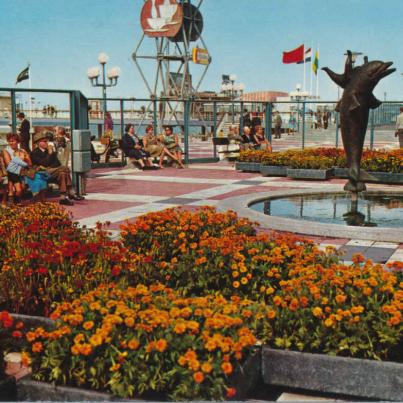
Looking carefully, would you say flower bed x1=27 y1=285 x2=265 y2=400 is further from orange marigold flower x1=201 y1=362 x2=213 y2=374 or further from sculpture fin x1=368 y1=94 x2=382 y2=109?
sculpture fin x1=368 y1=94 x2=382 y2=109

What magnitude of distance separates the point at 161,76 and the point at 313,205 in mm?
38027

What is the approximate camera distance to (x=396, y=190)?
11914 mm

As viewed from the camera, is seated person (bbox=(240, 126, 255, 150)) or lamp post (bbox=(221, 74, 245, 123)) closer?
seated person (bbox=(240, 126, 255, 150))

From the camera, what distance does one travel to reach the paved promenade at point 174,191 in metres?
7.68

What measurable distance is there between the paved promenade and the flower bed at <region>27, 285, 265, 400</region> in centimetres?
353

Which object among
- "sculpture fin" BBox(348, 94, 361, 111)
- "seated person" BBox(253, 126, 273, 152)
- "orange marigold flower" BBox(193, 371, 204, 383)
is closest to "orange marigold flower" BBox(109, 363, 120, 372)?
"orange marigold flower" BBox(193, 371, 204, 383)

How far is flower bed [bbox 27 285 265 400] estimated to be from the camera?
3217 millimetres

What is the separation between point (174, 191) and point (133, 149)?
18.8ft

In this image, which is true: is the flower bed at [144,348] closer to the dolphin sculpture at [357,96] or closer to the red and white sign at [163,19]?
the dolphin sculpture at [357,96]

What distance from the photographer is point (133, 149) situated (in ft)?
61.3

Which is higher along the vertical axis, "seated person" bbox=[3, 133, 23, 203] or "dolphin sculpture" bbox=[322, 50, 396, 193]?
"dolphin sculpture" bbox=[322, 50, 396, 193]

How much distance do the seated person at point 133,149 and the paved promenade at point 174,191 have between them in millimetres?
370

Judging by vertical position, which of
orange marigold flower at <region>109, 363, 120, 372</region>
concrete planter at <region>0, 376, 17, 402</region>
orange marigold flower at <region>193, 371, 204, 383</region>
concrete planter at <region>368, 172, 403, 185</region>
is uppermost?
concrete planter at <region>368, 172, 403, 185</region>

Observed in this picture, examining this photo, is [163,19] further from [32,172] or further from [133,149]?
[32,172]
